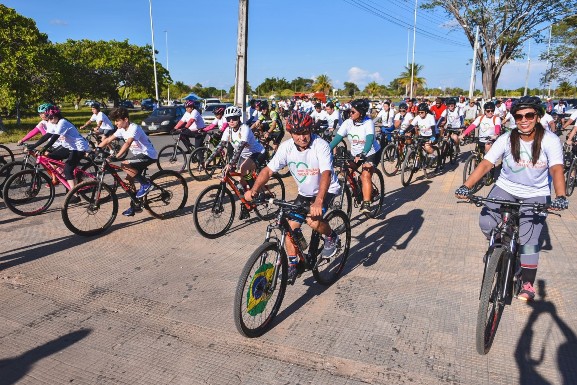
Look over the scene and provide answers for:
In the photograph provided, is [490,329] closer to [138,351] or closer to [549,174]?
[549,174]

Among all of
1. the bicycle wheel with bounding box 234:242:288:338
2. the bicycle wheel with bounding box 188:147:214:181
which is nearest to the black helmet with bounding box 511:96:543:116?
the bicycle wheel with bounding box 234:242:288:338

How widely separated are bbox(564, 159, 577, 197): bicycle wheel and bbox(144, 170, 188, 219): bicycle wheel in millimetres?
7904

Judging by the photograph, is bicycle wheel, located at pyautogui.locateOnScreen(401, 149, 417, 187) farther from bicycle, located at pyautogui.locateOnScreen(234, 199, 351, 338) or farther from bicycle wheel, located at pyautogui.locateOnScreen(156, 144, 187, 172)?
bicycle, located at pyautogui.locateOnScreen(234, 199, 351, 338)

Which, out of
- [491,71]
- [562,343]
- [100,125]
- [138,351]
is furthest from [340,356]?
[491,71]

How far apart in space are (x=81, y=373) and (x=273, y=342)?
1.49 metres

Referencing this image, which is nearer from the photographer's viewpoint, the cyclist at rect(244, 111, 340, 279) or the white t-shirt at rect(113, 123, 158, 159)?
the cyclist at rect(244, 111, 340, 279)

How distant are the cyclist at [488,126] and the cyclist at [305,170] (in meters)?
6.63

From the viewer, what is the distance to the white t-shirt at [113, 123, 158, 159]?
657cm

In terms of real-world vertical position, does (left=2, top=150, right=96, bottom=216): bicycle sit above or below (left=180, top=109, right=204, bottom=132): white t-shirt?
below

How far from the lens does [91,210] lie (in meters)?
6.18

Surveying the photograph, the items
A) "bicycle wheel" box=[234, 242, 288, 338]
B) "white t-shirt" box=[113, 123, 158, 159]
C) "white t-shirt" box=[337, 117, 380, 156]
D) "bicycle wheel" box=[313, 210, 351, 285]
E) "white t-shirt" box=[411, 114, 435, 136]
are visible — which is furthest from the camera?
"white t-shirt" box=[411, 114, 435, 136]

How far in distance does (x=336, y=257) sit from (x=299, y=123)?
1.67m

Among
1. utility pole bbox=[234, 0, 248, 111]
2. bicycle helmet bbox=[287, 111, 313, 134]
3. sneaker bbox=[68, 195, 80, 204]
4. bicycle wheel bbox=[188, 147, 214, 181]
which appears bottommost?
sneaker bbox=[68, 195, 80, 204]

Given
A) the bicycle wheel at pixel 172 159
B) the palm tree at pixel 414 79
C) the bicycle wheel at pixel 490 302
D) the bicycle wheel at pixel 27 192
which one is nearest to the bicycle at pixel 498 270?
the bicycle wheel at pixel 490 302
